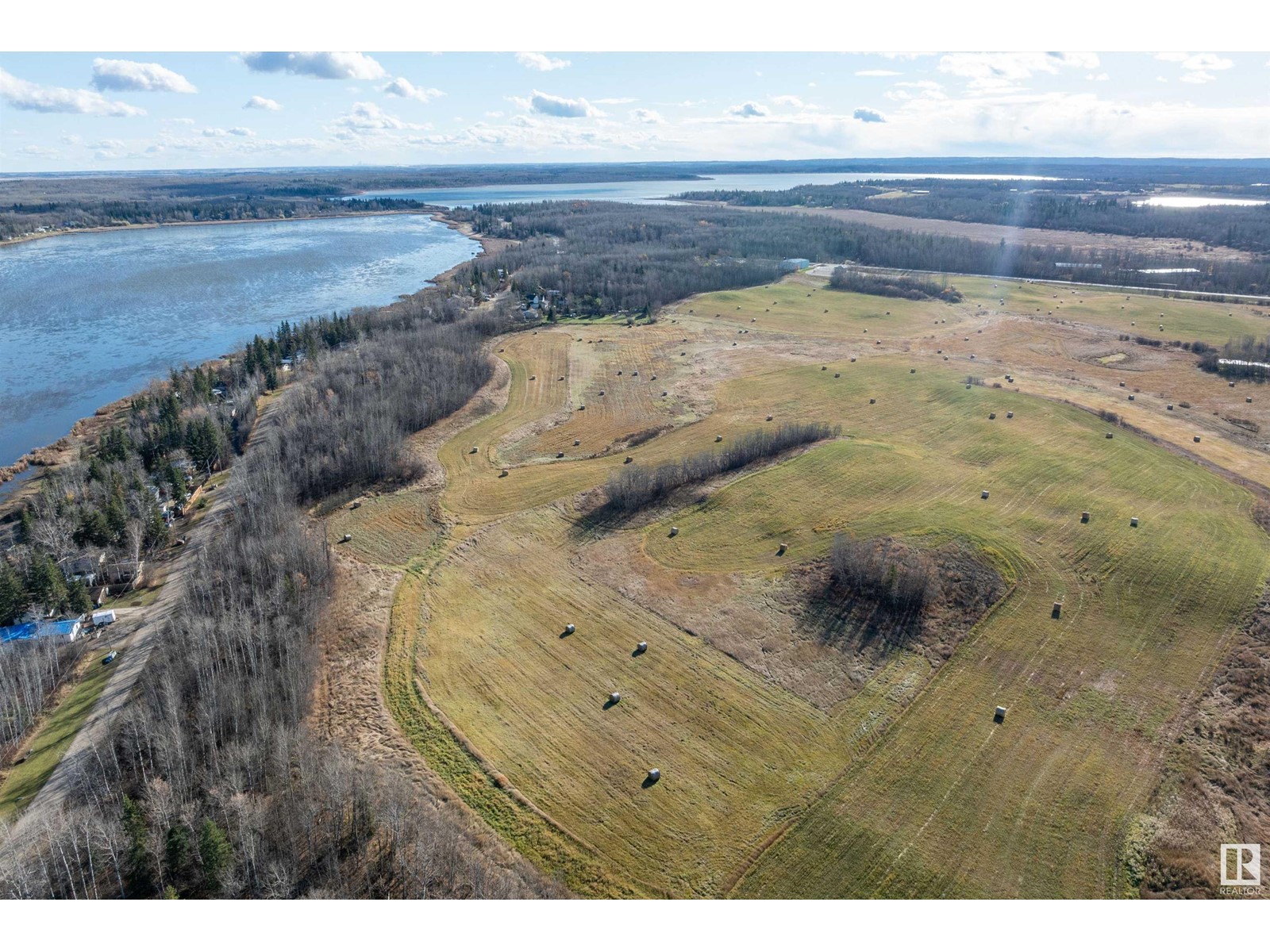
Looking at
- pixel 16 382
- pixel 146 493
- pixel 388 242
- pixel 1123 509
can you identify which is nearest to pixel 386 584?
pixel 146 493

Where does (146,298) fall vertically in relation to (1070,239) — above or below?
below

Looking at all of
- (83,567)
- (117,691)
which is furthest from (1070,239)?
(117,691)

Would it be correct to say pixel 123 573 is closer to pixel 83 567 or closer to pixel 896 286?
pixel 83 567

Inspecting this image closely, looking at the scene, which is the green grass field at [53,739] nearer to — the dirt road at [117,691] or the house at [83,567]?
the dirt road at [117,691]

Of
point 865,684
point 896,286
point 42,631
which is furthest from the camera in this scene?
point 896,286

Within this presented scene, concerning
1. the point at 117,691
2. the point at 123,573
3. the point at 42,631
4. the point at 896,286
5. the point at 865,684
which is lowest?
the point at 117,691

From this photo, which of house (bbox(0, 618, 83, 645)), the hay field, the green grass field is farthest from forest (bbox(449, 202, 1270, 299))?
the green grass field
